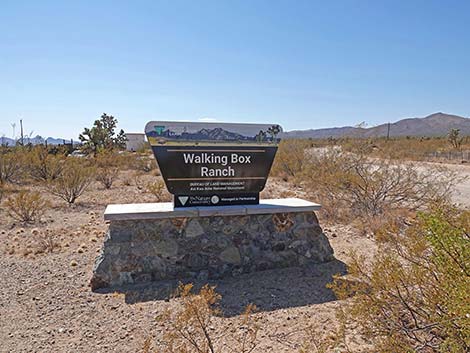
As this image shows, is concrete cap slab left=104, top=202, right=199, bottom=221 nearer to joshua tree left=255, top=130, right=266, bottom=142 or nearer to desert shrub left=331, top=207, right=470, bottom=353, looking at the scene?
joshua tree left=255, top=130, right=266, bottom=142

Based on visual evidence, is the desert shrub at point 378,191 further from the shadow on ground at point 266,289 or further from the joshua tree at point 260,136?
the joshua tree at point 260,136

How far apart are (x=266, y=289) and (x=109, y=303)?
1943 millimetres

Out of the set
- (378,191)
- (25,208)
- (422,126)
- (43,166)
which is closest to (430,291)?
(378,191)

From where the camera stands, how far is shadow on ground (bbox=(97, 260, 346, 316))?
4.37 metres

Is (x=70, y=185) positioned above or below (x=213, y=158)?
below

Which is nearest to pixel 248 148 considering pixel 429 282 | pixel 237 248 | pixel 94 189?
pixel 237 248

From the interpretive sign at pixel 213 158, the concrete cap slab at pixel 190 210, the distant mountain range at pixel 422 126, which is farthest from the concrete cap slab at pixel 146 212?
the distant mountain range at pixel 422 126

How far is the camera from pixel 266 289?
4.78m

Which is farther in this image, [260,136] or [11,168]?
[11,168]

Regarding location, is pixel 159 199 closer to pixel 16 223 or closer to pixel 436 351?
pixel 16 223

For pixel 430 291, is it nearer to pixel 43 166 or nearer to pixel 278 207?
pixel 278 207

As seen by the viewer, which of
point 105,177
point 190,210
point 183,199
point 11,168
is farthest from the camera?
point 11,168

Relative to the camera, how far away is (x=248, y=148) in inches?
226

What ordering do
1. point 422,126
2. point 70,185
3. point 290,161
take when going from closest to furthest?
point 70,185 → point 290,161 → point 422,126
